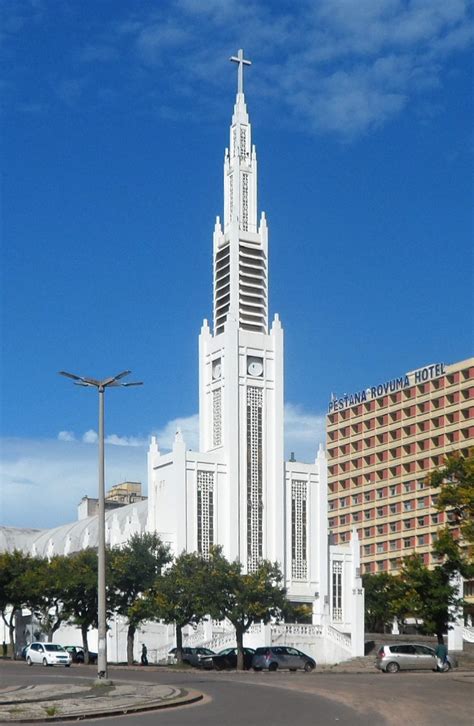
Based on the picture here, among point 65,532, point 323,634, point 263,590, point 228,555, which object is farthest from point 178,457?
point 65,532

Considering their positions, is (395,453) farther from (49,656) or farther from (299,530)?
(49,656)

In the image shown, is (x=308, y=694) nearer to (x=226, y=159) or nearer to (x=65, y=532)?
(x=226, y=159)

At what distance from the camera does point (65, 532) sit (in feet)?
440

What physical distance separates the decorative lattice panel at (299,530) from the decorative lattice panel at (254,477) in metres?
2.99

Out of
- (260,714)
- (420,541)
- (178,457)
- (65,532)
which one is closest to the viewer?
(260,714)

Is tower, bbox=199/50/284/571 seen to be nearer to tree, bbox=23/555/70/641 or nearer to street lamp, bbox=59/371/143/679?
tree, bbox=23/555/70/641

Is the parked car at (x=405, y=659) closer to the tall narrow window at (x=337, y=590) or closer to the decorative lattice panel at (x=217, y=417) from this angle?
the tall narrow window at (x=337, y=590)

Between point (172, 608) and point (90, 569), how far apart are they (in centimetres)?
1301

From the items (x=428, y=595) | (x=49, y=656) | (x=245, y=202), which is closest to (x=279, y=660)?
(x=428, y=595)

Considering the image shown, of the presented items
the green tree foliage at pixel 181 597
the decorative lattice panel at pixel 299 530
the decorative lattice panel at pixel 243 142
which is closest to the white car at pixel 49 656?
the green tree foliage at pixel 181 597

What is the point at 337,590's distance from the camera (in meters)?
102

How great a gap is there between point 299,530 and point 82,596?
2341 cm

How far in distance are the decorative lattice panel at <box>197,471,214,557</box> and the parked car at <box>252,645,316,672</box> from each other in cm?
3143

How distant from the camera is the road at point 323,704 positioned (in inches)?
1105
